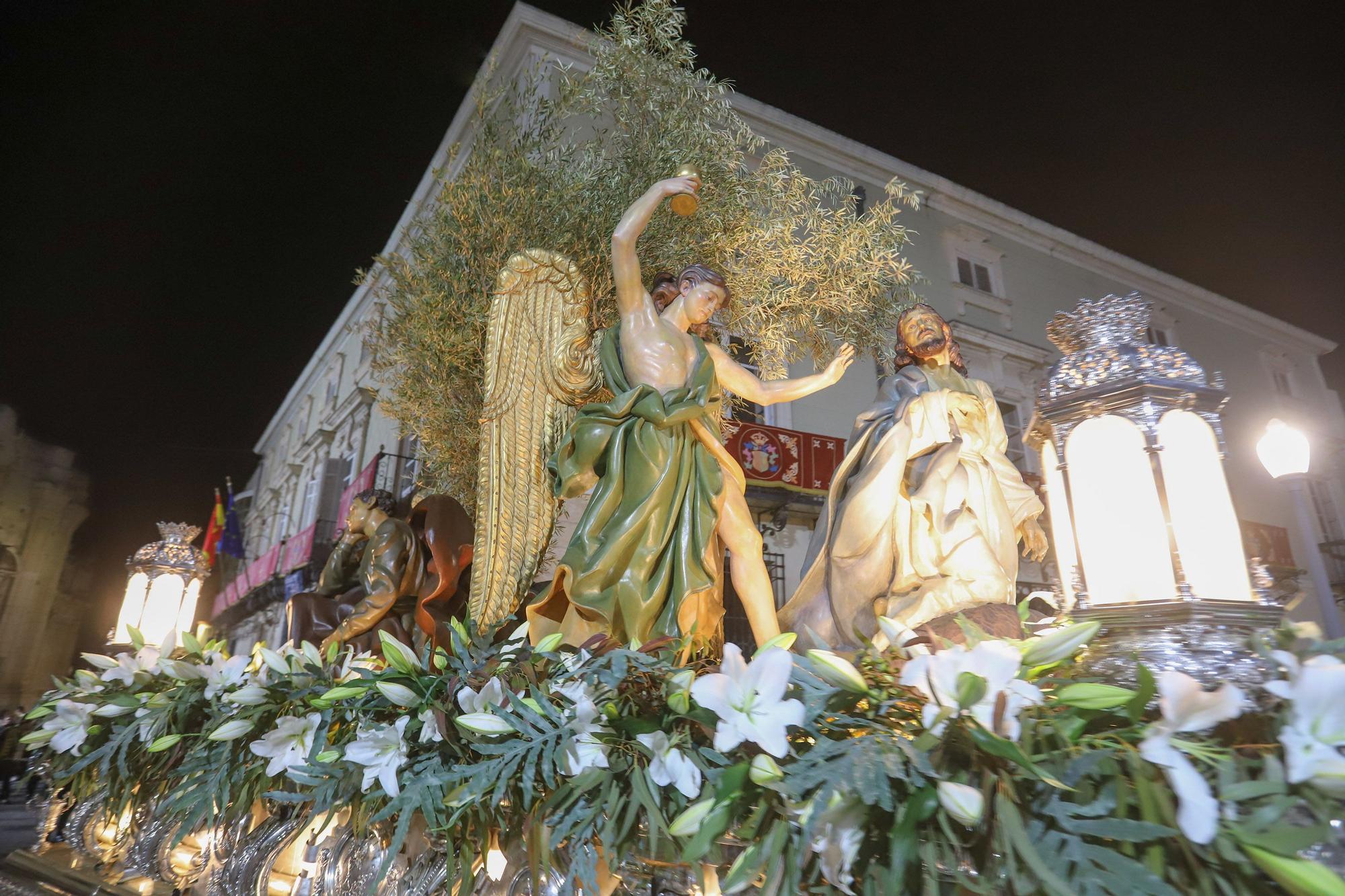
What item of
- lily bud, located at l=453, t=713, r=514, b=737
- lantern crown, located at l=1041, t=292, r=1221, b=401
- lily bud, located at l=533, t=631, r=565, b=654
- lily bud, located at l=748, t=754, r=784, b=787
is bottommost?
lily bud, located at l=748, t=754, r=784, b=787

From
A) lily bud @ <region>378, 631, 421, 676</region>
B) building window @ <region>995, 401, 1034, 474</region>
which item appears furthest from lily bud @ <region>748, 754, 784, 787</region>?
building window @ <region>995, 401, 1034, 474</region>

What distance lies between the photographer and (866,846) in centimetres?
74

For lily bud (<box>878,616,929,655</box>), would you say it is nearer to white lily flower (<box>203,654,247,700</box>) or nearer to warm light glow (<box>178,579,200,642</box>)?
white lily flower (<box>203,654,247,700</box>)

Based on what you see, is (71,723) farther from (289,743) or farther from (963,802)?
(963,802)

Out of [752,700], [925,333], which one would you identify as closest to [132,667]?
[752,700]

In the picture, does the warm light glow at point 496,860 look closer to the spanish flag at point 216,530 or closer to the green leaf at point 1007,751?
the green leaf at point 1007,751

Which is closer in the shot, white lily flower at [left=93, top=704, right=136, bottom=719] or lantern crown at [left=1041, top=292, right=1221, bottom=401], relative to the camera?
lantern crown at [left=1041, top=292, right=1221, bottom=401]

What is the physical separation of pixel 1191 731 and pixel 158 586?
19.5 feet

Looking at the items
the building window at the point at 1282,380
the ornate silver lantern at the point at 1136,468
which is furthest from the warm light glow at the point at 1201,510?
the building window at the point at 1282,380

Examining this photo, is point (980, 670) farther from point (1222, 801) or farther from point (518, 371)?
point (518, 371)

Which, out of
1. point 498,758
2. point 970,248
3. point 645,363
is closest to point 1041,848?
point 498,758

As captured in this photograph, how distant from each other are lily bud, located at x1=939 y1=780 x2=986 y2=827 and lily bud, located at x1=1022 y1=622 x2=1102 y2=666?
0.19m

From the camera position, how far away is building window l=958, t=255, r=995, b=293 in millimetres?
11547

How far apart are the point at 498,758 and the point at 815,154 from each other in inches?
437
